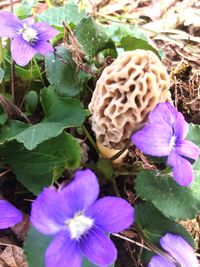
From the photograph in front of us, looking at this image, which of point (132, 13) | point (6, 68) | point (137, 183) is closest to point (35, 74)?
point (6, 68)

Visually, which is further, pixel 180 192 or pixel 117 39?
pixel 117 39

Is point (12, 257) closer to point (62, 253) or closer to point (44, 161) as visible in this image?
point (44, 161)

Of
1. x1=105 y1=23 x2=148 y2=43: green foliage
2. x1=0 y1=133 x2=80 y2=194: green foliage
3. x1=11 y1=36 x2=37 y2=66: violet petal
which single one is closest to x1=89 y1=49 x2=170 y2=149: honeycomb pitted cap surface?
x1=0 y1=133 x2=80 y2=194: green foliage

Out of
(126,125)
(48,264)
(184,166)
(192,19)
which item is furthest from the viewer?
(192,19)

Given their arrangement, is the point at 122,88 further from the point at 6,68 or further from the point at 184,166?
the point at 6,68

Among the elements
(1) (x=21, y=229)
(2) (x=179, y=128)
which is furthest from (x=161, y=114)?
(1) (x=21, y=229)

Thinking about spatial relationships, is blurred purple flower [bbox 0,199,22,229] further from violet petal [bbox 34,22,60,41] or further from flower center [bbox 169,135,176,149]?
violet petal [bbox 34,22,60,41]

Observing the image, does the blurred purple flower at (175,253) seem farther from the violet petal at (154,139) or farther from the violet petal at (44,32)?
the violet petal at (44,32)
